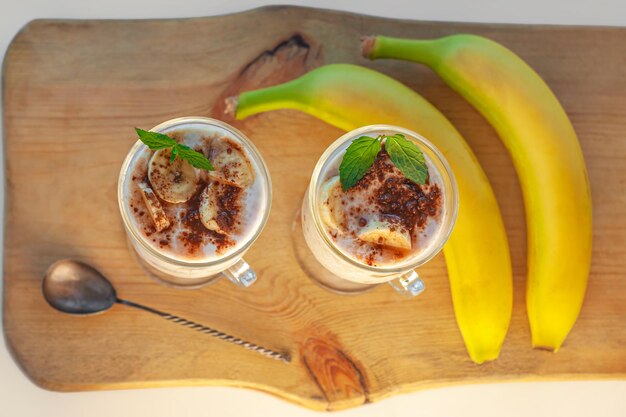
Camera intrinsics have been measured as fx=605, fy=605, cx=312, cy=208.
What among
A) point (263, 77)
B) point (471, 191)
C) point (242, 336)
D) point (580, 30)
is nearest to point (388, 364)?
point (242, 336)

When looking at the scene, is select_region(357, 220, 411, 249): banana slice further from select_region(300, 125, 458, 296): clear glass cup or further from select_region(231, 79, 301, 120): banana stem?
select_region(231, 79, 301, 120): banana stem

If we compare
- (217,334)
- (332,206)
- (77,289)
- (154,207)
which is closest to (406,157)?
(332,206)

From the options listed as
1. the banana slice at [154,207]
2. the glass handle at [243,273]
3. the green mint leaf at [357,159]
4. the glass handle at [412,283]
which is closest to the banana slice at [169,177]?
the banana slice at [154,207]

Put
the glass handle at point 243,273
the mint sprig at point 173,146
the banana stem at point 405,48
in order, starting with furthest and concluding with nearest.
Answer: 1. the banana stem at point 405,48
2. the glass handle at point 243,273
3. the mint sprig at point 173,146

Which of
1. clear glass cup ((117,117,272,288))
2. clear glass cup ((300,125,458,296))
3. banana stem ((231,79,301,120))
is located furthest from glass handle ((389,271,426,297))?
banana stem ((231,79,301,120))

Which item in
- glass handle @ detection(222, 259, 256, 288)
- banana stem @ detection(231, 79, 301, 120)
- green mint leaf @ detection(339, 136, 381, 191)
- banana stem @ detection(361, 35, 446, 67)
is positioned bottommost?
glass handle @ detection(222, 259, 256, 288)

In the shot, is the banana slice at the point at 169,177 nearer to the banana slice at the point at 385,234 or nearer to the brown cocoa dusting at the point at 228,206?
the brown cocoa dusting at the point at 228,206

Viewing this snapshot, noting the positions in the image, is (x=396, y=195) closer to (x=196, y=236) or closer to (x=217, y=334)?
(x=196, y=236)
